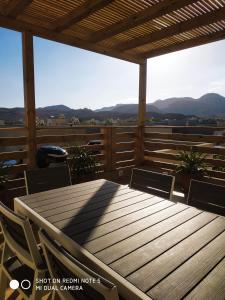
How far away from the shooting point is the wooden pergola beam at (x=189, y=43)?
12.3 feet

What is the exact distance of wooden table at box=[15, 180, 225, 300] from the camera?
869 mm

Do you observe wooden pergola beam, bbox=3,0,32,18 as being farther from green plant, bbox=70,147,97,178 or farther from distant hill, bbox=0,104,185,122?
green plant, bbox=70,147,97,178

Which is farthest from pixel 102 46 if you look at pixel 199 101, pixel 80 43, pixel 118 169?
pixel 199 101

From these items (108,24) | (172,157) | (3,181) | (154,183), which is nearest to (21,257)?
(154,183)

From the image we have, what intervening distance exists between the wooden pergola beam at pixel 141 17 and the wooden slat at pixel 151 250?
2.62 metres

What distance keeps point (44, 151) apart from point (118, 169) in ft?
6.29

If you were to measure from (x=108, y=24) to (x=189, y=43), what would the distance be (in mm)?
1526

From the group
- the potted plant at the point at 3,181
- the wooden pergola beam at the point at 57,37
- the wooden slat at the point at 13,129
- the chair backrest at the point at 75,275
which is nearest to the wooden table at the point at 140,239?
the chair backrest at the point at 75,275

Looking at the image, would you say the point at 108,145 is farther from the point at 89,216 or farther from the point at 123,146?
the point at 89,216

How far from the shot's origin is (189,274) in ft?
3.01

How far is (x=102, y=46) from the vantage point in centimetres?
434

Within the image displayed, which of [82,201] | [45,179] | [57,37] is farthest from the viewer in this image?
[57,37]

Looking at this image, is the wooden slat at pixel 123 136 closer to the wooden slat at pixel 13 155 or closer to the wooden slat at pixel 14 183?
the wooden slat at pixel 13 155

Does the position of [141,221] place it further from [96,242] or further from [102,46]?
[102,46]
